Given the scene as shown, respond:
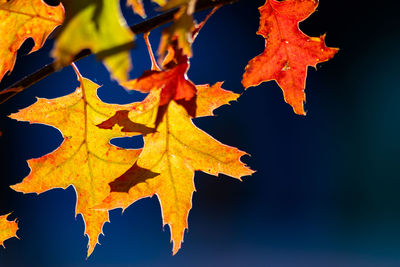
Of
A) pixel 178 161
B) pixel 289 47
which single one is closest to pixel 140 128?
pixel 178 161

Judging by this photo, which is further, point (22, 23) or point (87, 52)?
point (22, 23)

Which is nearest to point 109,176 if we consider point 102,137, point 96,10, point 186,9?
point 102,137

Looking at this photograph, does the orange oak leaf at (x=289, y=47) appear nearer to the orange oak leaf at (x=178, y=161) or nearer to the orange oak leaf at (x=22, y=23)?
the orange oak leaf at (x=178, y=161)

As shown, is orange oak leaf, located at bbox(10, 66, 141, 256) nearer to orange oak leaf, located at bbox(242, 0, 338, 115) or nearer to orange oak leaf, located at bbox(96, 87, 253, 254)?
orange oak leaf, located at bbox(96, 87, 253, 254)

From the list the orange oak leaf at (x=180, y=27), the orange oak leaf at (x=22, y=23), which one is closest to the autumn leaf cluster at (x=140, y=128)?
the orange oak leaf at (x=22, y=23)

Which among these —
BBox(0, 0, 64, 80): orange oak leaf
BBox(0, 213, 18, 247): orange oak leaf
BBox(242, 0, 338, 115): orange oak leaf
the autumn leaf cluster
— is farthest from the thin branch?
BBox(0, 213, 18, 247): orange oak leaf

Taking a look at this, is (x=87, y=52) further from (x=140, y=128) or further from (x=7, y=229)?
(x=7, y=229)
